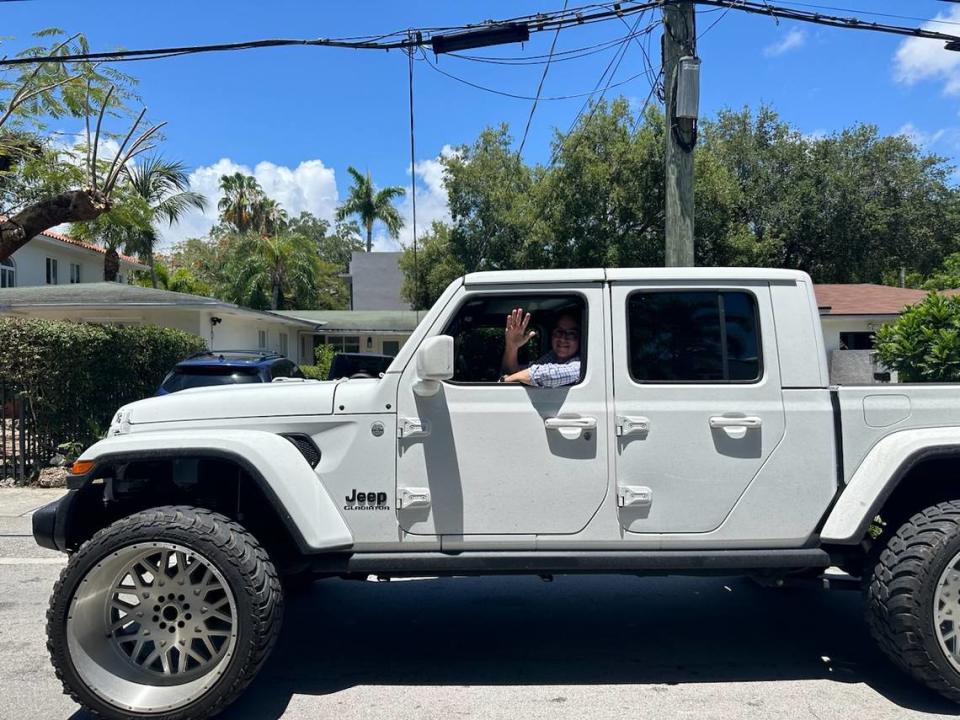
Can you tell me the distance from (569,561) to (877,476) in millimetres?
1512

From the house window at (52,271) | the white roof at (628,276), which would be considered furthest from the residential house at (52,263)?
the white roof at (628,276)

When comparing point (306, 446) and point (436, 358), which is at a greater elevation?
point (436, 358)

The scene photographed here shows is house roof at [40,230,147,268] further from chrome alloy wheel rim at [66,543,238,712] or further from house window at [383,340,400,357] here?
chrome alloy wheel rim at [66,543,238,712]

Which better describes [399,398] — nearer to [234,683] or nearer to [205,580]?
[205,580]

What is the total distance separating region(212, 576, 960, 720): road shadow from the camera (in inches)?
158

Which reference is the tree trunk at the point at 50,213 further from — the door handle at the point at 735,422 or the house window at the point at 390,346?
the house window at the point at 390,346

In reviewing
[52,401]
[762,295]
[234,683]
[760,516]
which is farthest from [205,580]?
[52,401]

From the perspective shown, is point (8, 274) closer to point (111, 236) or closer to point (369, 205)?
point (111, 236)

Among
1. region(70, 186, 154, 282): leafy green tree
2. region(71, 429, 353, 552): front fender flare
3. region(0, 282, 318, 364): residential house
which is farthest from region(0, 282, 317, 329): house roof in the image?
region(71, 429, 353, 552): front fender flare

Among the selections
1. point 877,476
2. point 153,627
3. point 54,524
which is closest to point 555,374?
point 877,476

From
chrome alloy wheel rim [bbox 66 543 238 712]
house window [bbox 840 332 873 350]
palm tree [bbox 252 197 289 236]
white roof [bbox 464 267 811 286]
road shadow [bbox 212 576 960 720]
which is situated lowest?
road shadow [bbox 212 576 960 720]

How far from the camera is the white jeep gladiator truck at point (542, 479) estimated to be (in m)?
3.50

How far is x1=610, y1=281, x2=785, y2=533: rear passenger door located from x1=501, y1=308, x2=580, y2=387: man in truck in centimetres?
22

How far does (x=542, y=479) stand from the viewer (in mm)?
3643
